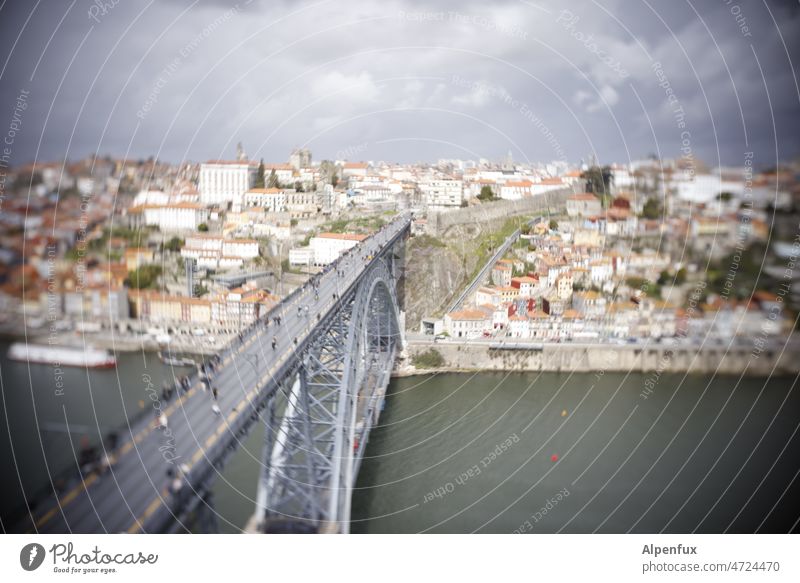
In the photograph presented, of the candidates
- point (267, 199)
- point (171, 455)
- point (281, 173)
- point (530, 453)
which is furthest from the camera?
point (281, 173)

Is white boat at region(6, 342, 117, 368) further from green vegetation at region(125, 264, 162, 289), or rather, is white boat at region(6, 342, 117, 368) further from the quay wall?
the quay wall

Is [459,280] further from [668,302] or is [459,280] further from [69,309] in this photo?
[69,309]

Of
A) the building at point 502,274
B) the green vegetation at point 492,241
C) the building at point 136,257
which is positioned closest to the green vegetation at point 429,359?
the building at point 502,274

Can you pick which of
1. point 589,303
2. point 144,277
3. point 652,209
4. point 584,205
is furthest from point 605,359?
point 144,277

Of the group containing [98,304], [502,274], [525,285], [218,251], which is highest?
[218,251]

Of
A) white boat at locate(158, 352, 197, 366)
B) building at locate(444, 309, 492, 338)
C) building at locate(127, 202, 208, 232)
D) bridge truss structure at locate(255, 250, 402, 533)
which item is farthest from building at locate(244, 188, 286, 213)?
building at locate(444, 309, 492, 338)

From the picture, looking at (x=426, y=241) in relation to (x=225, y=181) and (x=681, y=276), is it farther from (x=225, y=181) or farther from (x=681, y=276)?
(x=681, y=276)

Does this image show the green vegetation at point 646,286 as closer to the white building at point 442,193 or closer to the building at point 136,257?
the building at point 136,257

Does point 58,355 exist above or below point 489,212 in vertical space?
below
